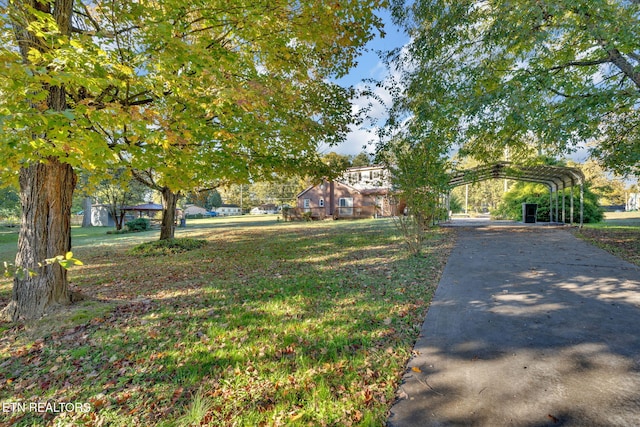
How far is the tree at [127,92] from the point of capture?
3060 mm

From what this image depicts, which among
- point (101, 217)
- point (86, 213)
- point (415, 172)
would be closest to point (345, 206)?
point (415, 172)

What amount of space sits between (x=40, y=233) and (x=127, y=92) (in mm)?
2452

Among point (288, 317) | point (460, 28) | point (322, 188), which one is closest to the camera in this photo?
point (288, 317)

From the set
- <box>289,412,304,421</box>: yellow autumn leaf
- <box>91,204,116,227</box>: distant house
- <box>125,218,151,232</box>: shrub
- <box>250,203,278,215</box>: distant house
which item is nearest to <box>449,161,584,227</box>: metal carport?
<box>289,412,304,421</box>: yellow autumn leaf

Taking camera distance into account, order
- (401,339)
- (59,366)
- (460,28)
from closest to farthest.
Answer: (59,366), (401,339), (460,28)

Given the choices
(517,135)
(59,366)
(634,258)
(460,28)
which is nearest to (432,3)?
(460,28)

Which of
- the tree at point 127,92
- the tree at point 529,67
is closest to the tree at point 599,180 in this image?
the tree at point 529,67

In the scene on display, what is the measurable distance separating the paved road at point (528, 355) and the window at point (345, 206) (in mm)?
28080

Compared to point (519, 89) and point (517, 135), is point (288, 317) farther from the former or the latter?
point (517, 135)

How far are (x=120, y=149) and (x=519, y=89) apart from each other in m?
7.88

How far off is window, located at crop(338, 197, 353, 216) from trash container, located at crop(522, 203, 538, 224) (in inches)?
706

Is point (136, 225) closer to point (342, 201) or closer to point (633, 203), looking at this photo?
point (342, 201)

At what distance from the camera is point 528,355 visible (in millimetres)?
2910

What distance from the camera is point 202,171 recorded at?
262 inches
